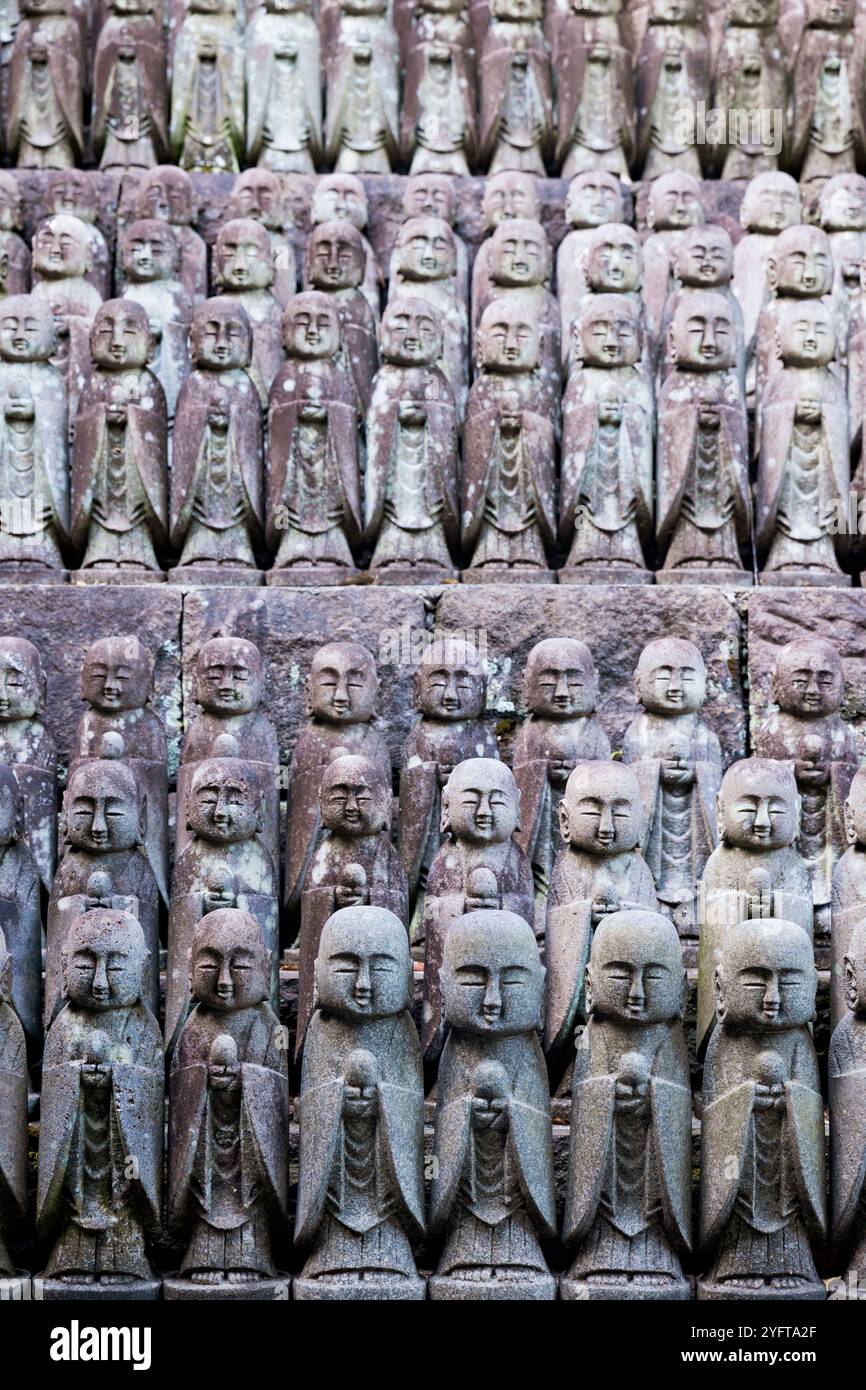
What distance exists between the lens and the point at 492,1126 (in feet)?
32.3

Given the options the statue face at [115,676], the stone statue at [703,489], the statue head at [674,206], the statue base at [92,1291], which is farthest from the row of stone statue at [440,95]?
the statue base at [92,1291]

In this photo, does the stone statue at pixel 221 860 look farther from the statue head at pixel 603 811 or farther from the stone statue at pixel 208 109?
the stone statue at pixel 208 109

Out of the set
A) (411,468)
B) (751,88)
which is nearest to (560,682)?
(411,468)

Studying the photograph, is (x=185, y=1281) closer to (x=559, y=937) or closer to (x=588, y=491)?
(x=559, y=937)

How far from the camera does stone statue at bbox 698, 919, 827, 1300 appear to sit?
974cm

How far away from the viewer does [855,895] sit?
1055 cm

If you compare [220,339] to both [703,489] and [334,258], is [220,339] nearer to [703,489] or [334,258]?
[334,258]

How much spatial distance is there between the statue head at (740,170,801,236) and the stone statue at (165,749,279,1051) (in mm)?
4588

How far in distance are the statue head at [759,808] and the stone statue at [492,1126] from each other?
1111mm

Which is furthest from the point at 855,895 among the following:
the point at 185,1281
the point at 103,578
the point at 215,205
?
the point at 215,205

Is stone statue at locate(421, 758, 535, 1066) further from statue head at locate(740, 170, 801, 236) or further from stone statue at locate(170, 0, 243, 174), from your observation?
stone statue at locate(170, 0, 243, 174)

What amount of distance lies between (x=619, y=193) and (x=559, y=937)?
5.05 meters

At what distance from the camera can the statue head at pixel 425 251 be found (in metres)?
13.9
